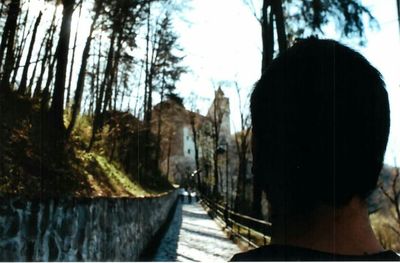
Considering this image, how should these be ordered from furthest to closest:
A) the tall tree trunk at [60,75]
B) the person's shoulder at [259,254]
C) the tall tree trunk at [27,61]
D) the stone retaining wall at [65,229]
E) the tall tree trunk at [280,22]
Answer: the tall tree trunk at [27,61] < the tall tree trunk at [60,75] < the tall tree trunk at [280,22] < the stone retaining wall at [65,229] < the person's shoulder at [259,254]

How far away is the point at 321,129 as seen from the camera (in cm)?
86

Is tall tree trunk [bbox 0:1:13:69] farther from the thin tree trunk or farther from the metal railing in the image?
the metal railing

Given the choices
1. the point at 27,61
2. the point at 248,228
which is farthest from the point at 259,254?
the point at 248,228

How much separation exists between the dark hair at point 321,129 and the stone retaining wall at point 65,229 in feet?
8.17

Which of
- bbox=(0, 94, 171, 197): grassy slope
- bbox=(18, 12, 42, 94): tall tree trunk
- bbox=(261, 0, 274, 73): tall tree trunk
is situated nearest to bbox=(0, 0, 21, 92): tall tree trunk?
bbox=(0, 94, 171, 197): grassy slope

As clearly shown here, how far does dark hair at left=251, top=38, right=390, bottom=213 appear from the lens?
2.83 ft

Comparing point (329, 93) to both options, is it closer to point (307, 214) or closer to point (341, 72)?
point (341, 72)

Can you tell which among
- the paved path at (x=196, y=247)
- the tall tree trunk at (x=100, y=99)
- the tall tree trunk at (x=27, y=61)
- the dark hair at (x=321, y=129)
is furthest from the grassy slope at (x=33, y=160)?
the dark hair at (x=321, y=129)

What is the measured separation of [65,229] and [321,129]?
3.46 m

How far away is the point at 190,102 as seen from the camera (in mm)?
13812

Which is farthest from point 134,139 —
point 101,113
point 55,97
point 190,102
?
point 55,97

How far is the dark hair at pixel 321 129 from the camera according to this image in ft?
2.83

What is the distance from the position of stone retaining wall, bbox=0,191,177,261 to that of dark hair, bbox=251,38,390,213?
249cm

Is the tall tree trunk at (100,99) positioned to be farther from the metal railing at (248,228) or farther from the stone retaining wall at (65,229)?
the stone retaining wall at (65,229)
